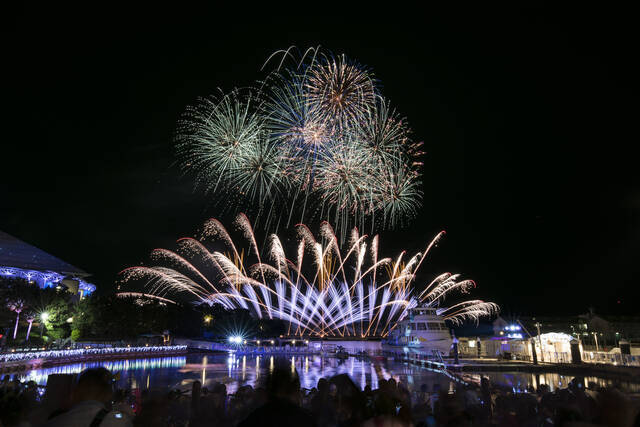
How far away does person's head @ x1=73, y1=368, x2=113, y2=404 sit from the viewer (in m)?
3.51

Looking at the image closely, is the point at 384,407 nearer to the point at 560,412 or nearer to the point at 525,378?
the point at 560,412

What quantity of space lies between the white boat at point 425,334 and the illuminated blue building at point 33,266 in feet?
171

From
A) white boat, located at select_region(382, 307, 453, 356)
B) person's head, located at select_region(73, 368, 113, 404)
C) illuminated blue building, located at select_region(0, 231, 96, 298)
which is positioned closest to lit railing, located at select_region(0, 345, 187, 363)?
illuminated blue building, located at select_region(0, 231, 96, 298)

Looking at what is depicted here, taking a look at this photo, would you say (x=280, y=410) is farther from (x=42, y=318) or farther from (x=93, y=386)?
(x=42, y=318)

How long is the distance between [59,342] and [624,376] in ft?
181

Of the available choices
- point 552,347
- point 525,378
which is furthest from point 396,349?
point 525,378

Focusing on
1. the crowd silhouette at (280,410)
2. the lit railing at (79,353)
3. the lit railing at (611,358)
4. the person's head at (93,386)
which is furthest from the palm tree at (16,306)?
the lit railing at (611,358)

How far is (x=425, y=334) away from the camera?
174 feet

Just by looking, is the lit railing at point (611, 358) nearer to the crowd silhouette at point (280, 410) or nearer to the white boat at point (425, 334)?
the white boat at point (425, 334)

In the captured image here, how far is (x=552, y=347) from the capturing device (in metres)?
45.2

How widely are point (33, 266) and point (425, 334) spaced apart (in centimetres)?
6038

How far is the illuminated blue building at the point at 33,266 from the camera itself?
201ft

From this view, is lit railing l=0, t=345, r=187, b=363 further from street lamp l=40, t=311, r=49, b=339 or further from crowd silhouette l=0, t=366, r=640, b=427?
crowd silhouette l=0, t=366, r=640, b=427

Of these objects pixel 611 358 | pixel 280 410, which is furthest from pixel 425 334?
pixel 280 410
